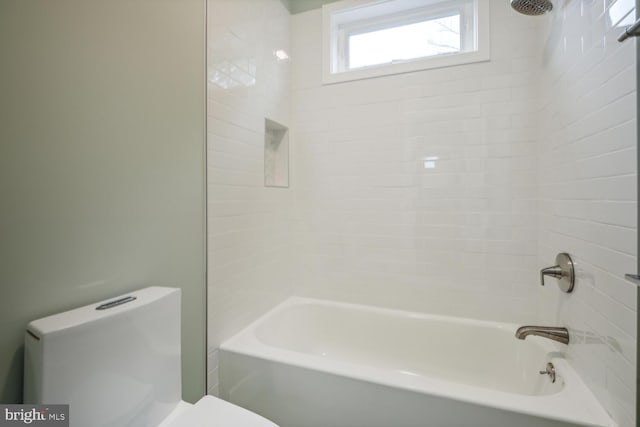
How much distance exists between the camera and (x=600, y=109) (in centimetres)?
Answer: 110

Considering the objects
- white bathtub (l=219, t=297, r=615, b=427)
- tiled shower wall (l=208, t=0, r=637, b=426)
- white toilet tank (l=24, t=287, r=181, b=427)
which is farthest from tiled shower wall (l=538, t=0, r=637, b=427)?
white toilet tank (l=24, t=287, r=181, b=427)

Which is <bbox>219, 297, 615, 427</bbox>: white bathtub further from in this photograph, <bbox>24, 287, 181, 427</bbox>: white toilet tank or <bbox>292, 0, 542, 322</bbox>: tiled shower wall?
<bbox>24, 287, 181, 427</bbox>: white toilet tank

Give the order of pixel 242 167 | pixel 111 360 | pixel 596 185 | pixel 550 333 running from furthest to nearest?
pixel 242 167 → pixel 550 333 → pixel 596 185 → pixel 111 360

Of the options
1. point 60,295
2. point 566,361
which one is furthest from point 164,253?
point 566,361

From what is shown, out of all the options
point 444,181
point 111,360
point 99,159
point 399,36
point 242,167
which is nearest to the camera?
point 111,360

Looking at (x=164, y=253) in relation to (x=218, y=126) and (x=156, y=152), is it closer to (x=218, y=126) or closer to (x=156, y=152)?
(x=156, y=152)

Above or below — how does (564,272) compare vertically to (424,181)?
below

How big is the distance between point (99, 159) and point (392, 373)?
1.39 metres

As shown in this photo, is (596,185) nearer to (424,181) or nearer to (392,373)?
(424,181)

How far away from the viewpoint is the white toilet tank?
2.49 feet

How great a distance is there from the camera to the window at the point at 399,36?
1946 mm

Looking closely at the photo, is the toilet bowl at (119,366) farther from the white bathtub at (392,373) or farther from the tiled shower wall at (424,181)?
the tiled shower wall at (424,181)

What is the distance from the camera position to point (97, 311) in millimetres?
891

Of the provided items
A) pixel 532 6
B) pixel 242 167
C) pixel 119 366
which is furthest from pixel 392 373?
pixel 532 6
